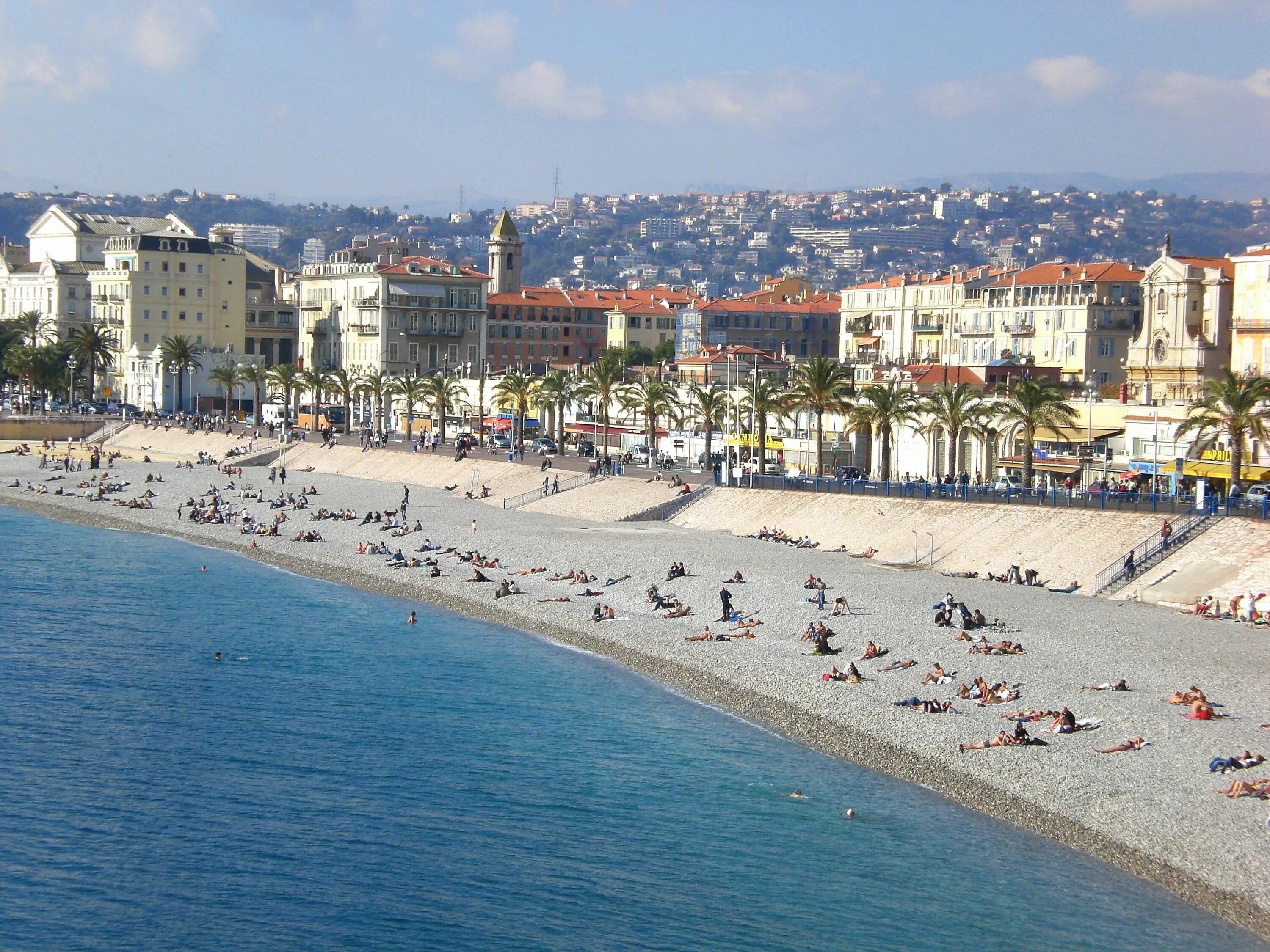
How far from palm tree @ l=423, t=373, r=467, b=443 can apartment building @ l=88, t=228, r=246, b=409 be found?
27.6m

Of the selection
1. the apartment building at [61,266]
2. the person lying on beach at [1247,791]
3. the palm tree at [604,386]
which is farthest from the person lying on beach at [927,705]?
the apartment building at [61,266]

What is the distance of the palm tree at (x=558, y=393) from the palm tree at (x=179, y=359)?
1395 inches

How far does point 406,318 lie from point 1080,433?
68.4 meters

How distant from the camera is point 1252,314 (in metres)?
63.8

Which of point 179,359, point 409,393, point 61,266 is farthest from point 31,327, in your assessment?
point 409,393

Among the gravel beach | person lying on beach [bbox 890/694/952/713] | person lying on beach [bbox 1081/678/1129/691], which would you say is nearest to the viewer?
the gravel beach

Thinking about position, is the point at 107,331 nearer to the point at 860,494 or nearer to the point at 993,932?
the point at 860,494

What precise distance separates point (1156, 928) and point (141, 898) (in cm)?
1585

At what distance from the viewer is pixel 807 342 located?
132 meters

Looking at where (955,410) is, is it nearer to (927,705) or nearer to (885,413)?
(885,413)

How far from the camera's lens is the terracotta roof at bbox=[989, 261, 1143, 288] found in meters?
85.2

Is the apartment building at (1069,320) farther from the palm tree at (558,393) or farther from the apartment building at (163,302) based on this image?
the apartment building at (163,302)

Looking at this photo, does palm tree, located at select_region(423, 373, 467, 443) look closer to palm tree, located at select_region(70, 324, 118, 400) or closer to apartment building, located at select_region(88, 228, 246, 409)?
apartment building, located at select_region(88, 228, 246, 409)

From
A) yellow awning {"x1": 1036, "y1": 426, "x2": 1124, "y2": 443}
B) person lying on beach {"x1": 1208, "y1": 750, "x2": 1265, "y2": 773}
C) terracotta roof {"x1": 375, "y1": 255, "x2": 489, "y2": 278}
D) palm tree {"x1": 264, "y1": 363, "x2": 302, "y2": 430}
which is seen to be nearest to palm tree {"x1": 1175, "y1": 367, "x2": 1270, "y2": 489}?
yellow awning {"x1": 1036, "y1": 426, "x2": 1124, "y2": 443}
